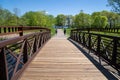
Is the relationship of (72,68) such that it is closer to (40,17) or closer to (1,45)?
(1,45)

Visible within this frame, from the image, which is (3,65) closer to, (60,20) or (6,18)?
(6,18)

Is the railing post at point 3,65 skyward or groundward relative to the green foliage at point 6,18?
groundward

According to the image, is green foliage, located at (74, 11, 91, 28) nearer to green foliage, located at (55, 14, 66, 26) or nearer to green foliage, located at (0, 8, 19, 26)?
green foliage, located at (0, 8, 19, 26)

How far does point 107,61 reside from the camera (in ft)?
23.0

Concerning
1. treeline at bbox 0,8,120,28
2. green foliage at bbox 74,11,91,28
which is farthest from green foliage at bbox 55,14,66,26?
green foliage at bbox 74,11,91,28

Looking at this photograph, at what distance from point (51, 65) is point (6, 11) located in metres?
65.3

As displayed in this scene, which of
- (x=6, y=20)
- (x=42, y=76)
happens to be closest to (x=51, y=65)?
(x=42, y=76)

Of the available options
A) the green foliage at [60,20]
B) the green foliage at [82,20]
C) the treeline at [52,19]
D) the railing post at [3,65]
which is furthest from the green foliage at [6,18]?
the green foliage at [60,20]

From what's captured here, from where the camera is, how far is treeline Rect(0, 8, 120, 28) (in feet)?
227

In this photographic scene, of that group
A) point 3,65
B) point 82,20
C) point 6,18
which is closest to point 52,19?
point 82,20

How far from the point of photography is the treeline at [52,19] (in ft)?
227

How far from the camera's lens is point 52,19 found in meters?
105

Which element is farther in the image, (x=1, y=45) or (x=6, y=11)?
(x=6, y=11)

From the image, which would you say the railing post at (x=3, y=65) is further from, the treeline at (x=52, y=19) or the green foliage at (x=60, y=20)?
the green foliage at (x=60, y=20)
